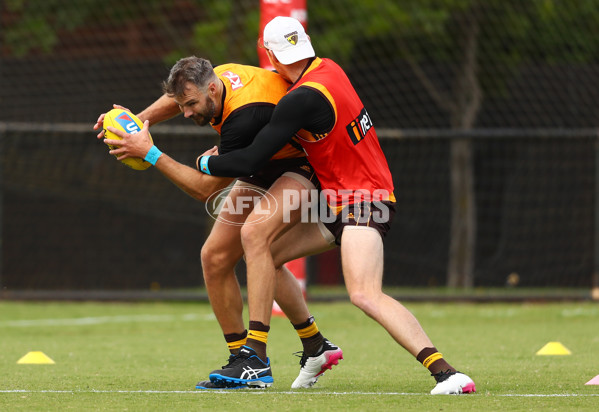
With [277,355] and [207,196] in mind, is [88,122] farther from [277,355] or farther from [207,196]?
[207,196]

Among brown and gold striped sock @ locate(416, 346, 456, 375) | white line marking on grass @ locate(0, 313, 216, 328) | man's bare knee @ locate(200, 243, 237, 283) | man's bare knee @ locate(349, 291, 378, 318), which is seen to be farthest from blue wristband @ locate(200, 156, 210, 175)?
white line marking on grass @ locate(0, 313, 216, 328)

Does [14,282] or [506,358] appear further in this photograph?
[14,282]

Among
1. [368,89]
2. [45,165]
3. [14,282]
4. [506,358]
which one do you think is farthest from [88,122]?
[506,358]

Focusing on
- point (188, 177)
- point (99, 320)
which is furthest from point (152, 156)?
point (99, 320)

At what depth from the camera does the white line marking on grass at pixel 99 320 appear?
34.4 ft

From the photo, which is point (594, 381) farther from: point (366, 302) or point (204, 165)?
point (204, 165)

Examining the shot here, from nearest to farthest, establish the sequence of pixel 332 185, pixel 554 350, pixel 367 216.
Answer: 1. pixel 367 216
2. pixel 332 185
3. pixel 554 350

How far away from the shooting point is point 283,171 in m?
5.80

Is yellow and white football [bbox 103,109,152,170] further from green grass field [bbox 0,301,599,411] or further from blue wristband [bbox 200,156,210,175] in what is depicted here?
green grass field [bbox 0,301,599,411]

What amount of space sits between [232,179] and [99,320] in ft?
19.4

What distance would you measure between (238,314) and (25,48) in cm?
1025

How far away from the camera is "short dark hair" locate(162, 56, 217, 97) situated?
5.39 meters

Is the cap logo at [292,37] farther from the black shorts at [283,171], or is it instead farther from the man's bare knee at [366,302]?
the man's bare knee at [366,302]

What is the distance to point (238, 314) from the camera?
5926 millimetres
